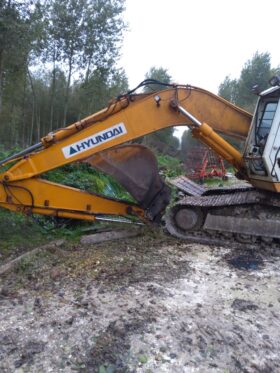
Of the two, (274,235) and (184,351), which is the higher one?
(274,235)

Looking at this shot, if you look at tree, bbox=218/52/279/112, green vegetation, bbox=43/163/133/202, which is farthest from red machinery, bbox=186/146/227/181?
tree, bbox=218/52/279/112

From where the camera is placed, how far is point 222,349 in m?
3.26

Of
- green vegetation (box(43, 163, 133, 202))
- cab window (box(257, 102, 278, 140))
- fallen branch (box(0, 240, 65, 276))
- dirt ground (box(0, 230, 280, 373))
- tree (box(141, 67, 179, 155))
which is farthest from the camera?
tree (box(141, 67, 179, 155))

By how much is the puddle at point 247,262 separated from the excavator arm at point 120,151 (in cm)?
142

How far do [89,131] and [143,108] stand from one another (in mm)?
879

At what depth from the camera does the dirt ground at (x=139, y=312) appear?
308 centimetres

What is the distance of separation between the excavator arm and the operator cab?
0.75 feet

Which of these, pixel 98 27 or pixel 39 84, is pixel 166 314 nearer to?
pixel 98 27


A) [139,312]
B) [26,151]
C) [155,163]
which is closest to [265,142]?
[155,163]

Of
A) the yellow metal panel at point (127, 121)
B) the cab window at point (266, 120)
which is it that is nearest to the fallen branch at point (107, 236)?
the yellow metal panel at point (127, 121)

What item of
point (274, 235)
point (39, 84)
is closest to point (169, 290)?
point (274, 235)

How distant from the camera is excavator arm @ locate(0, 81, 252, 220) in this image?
5500 mm

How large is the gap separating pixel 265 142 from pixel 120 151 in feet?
7.30

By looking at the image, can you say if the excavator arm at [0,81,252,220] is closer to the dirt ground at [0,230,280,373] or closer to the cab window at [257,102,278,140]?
the cab window at [257,102,278,140]
